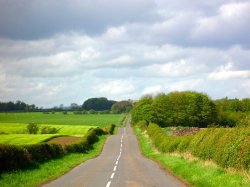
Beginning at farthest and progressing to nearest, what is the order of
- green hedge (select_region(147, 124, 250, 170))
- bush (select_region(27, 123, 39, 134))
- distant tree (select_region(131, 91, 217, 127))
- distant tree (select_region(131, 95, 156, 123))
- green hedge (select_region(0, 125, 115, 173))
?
distant tree (select_region(131, 95, 156, 123)) < distant tree (select_region(131, 91, 217, 127)) < bush (select_region(27, 123, 39, 134)) < green hedge (select_region(0, 125, 115, 173)) < green hedge (select_region(147, 124, 250, 170))

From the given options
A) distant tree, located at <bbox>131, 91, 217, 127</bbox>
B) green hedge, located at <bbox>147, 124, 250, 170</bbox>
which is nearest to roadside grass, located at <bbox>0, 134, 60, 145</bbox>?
green hedge, located at <bbox>147, 124, 250, 170</bbox>

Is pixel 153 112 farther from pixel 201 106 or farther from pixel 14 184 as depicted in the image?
pixel 14 184

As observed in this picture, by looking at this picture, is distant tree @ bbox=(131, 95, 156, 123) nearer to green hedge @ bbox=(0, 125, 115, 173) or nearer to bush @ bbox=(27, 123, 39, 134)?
bush @ bbox=(27, 123, 39, 134)

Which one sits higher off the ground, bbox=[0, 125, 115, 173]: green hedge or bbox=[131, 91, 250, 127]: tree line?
bbox=[131, 91, 250, 127]: tree line

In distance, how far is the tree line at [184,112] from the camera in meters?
149

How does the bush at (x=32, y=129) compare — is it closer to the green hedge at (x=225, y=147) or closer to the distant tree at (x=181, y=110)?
the distant tree at (x=181, y=110)

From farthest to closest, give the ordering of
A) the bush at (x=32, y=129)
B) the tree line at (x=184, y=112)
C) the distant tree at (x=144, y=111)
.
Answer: the distant tree at (x=144, y=111) < the tree line at (x=184, y=112) < the bush at (x=32, y=129)

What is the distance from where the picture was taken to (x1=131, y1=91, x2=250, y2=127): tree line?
5851 inches

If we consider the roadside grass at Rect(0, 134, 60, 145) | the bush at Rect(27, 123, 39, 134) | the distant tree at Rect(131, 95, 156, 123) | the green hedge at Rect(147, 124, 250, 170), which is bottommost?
the roadside grass at Rect(0, 134, 60, 145)

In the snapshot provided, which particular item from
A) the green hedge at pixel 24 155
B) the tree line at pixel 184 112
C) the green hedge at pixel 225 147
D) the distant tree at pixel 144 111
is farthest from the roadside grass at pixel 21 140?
the tree line at pixel 184 112

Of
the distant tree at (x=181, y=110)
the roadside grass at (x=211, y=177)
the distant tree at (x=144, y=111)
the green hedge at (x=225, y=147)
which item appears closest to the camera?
the roadside grass at (x=211, y=177)

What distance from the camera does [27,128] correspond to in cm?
11569

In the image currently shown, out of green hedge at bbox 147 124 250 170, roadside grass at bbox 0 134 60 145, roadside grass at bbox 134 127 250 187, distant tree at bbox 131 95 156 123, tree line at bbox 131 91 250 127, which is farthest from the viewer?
distant tree at bbox 131 95 156 123

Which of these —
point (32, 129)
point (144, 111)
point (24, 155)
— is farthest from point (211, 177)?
point (144, 111)
